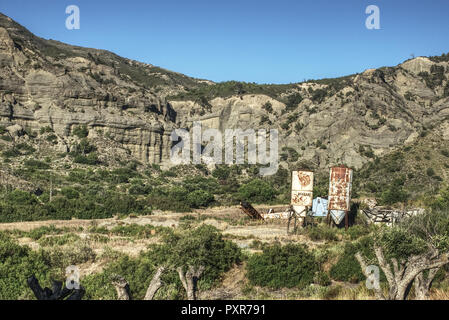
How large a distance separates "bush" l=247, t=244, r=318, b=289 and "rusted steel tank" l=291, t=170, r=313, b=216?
1031cm

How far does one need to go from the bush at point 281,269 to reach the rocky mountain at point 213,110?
54207 mm

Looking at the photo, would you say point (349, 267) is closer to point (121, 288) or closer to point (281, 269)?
point (281, 269)

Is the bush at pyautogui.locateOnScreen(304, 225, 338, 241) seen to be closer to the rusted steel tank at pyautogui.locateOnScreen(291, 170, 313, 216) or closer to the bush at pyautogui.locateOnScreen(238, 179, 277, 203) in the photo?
the rusted steel tank at pyautogui.locateOnScreen(291, 170, 313, 216)

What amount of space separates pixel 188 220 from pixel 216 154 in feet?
168

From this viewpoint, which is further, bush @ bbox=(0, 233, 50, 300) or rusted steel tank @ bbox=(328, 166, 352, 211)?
rusted steel tank @ bbox=(328, 166, 352, 211)

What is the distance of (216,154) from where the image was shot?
89.1 m

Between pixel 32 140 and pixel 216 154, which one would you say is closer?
pixel 32 140

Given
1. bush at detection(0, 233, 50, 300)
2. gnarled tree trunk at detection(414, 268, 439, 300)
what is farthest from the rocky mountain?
gnarled tree trunk at detection(414, 268, 439, 300)

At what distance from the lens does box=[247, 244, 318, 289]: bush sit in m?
19.5

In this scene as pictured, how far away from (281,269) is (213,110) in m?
84.5
